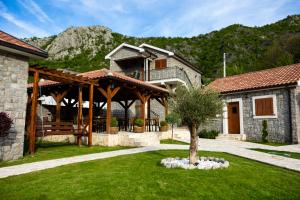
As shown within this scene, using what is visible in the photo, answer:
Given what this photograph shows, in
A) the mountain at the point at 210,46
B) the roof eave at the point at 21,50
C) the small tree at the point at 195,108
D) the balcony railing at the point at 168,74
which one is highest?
the mountain at the point at 210,46

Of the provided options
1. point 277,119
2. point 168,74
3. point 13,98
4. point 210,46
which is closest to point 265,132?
point 277,119

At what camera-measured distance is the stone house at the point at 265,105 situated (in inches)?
527

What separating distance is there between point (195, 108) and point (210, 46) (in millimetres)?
44364

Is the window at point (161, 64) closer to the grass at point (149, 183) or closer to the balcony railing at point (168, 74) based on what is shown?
the balcony railing at point (168, 74)

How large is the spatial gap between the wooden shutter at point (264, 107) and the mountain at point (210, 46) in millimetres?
20362

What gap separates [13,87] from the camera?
8289 millimetres

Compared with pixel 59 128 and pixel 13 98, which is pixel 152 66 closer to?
pixel 59 128

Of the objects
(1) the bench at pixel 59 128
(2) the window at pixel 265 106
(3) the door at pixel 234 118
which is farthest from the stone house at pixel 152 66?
(1) the bench at pixel 59 128

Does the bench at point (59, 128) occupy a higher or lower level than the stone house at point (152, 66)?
lower

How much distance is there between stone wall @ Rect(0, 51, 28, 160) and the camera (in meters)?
7.98

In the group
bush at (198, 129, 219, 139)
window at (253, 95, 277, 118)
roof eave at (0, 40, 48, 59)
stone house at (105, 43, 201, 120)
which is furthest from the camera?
stone house at (105, 43, 201, 120)

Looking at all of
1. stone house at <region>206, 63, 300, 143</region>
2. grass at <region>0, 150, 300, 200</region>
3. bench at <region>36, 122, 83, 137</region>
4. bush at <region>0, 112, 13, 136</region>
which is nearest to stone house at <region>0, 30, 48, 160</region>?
bush at <region>0, 112, 13, 136</region>

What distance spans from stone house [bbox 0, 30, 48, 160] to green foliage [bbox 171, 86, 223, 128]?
551 cm

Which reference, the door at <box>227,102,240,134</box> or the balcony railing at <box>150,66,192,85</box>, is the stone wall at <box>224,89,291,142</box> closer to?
the door at <box>227,102,240,134</box>
